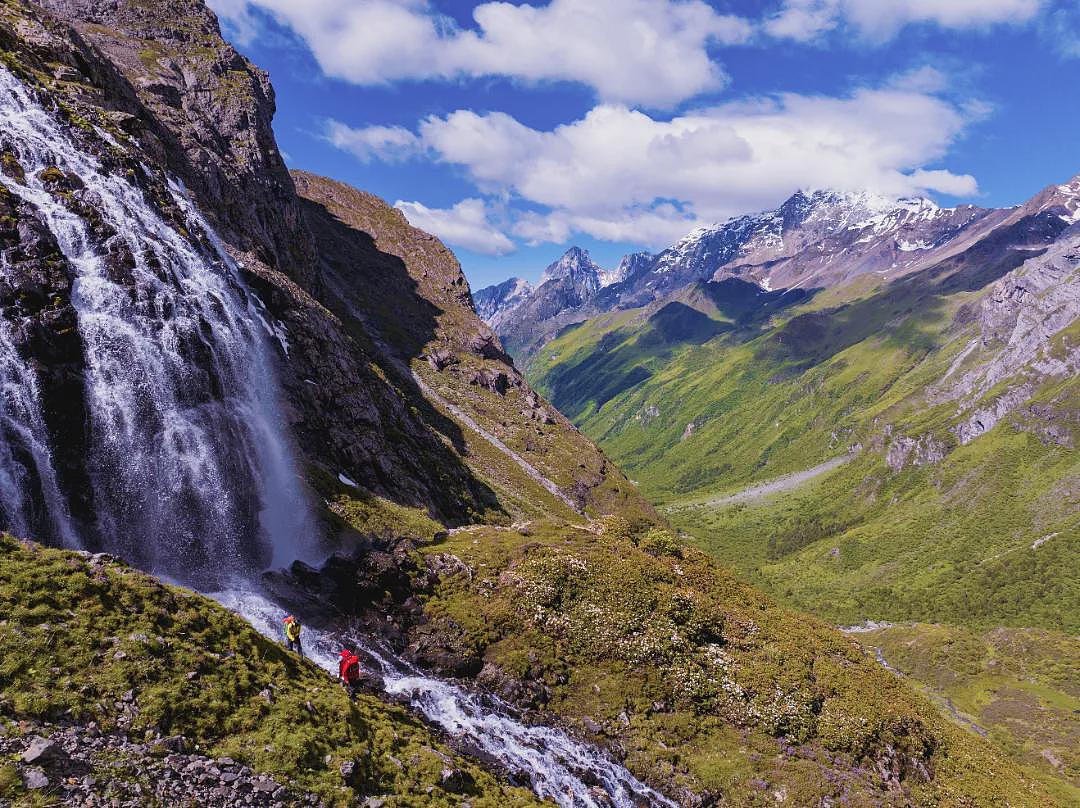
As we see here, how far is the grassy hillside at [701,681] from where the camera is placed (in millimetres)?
32875

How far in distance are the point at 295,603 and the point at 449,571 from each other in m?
11.2

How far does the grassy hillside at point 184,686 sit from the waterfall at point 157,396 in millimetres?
14035

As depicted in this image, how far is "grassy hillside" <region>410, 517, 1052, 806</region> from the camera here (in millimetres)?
32875

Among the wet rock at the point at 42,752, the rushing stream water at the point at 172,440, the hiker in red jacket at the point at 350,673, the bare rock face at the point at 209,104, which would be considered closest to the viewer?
the wet rock at the point at 42,752

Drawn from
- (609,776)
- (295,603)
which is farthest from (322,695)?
(609,776)

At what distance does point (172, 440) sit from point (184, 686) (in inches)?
1029

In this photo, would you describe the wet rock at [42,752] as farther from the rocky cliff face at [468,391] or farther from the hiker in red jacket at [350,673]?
the rocky cliff face at [468,391]

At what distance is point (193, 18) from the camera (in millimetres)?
144750

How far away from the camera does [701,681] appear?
37.2 meters

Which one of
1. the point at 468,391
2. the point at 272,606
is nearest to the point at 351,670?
the point at 272,606

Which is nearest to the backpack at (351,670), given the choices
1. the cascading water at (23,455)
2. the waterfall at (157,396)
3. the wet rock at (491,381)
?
the waterfall at (157,396)

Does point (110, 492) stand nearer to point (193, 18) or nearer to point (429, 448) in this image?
point (429, 448)

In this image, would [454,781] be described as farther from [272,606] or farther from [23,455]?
[23,455]

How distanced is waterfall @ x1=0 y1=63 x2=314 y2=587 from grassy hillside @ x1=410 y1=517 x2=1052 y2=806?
626 inches
